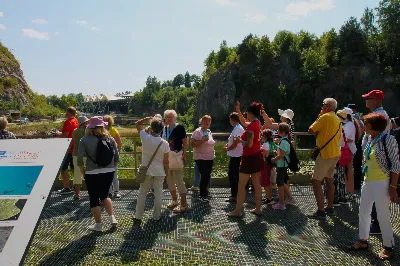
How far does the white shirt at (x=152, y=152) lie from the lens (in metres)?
5.64

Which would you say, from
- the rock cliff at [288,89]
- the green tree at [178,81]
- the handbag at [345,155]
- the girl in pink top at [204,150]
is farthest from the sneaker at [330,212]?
the green tree at [178,81]

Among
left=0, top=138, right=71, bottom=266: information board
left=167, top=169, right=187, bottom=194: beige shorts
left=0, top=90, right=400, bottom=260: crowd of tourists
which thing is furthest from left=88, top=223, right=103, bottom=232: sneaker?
left=0, top=138, right=71, bottom=266: information board

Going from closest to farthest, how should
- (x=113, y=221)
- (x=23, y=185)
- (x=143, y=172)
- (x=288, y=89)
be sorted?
(x=23, y=185) < (x=113, y=221) < (x=143, y=172) < (x=288, y=89)

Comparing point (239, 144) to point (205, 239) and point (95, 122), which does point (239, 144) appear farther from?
point (95, 122)

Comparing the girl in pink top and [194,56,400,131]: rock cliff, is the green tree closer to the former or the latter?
[194,56,400,131]: rock cliff

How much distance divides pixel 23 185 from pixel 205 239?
2.57 meters

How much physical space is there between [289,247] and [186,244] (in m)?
1.31

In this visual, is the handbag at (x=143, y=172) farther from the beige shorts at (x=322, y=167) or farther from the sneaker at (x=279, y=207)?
the beige shorts at (x=322, y=167)

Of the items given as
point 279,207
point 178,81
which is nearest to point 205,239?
point 279,207

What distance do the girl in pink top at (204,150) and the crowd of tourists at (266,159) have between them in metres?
0.02

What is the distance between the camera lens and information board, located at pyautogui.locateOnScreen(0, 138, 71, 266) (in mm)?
2799

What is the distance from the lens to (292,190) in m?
7.77

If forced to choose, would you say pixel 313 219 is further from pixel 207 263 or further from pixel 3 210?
pixel 3 210

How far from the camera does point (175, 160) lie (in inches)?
248
